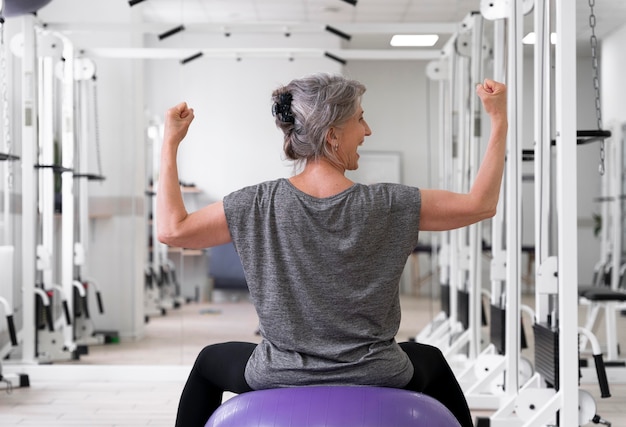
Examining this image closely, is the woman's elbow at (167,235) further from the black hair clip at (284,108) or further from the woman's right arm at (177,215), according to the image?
the black hair clip at (284,108)

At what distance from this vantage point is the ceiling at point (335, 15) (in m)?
4.04

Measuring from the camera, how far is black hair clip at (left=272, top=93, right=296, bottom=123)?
1.45 meters

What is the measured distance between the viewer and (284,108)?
145 cm

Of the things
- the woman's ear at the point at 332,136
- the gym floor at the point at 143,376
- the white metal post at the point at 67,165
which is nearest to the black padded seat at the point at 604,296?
the gym floor at the point at 143,376

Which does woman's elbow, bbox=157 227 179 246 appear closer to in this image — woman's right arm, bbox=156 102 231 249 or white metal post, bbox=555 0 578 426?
woman's right arm, bbox=156 102 231 249

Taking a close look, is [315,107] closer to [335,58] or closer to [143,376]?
[335,58]

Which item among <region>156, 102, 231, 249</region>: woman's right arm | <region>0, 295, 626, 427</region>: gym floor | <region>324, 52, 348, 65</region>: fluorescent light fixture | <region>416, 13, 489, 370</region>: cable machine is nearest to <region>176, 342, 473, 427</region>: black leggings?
<region>156, 102, 231, 249</region>: woman's right arm

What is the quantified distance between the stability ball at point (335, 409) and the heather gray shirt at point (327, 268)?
7cm

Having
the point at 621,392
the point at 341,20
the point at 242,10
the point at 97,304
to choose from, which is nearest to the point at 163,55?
the point at 242,10

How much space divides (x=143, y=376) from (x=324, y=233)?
111 inches

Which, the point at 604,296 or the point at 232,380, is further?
the point at 604,296

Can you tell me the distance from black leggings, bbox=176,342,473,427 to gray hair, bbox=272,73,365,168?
0.40m

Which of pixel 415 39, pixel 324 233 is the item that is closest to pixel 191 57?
pixel 415 39

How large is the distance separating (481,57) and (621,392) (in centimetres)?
158
